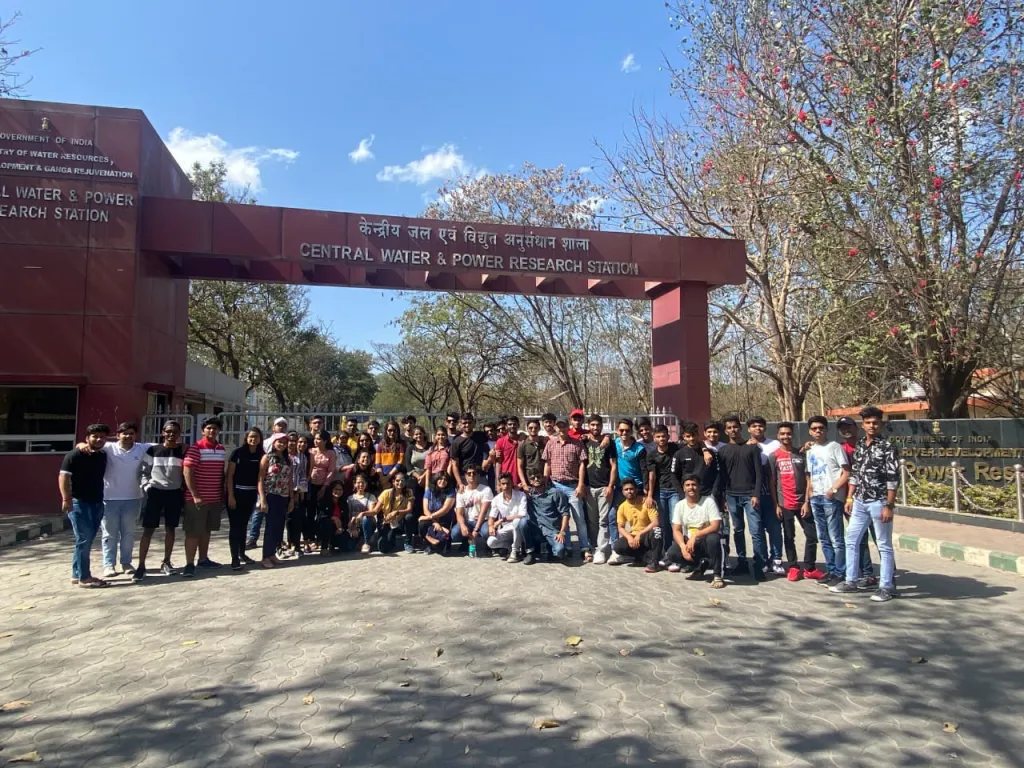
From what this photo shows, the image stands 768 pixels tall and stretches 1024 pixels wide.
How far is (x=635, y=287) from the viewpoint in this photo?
46.5 feet

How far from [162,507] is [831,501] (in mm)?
6771

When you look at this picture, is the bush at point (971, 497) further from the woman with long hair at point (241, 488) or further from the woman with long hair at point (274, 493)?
the woman with long hair at point (241, 488)

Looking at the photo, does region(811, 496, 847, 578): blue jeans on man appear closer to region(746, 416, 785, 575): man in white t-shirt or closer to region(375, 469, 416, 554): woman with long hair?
region(746, 416, 785, 575): man in white t-shirt

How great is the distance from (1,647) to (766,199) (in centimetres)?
1410

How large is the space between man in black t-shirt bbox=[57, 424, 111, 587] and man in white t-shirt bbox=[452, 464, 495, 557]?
3712 mm

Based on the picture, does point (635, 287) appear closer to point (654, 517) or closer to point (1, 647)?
point (654, 517)

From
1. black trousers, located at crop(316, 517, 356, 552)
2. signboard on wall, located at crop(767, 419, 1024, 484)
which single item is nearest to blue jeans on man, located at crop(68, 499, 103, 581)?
black trousers, located at crop(316, 517, 356, 552)

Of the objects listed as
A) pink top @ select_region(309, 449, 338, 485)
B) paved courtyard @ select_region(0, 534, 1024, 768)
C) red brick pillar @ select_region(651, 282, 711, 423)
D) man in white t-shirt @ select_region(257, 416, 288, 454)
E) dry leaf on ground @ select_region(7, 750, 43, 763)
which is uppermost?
red brick pillar @ select_region(651, 282, 711, 423)

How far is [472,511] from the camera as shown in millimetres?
8055

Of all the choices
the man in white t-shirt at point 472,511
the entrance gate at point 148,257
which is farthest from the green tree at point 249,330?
the man in white t-shirt at point 472,511

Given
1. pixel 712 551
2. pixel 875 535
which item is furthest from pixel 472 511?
pixel 875 535

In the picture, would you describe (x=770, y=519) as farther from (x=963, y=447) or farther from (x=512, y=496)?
(x=963, y=447)

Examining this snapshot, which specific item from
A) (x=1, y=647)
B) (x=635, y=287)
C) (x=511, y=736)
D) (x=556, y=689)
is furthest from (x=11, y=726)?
(x=635, y=287)

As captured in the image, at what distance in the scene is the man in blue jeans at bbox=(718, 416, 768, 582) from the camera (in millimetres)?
6742
